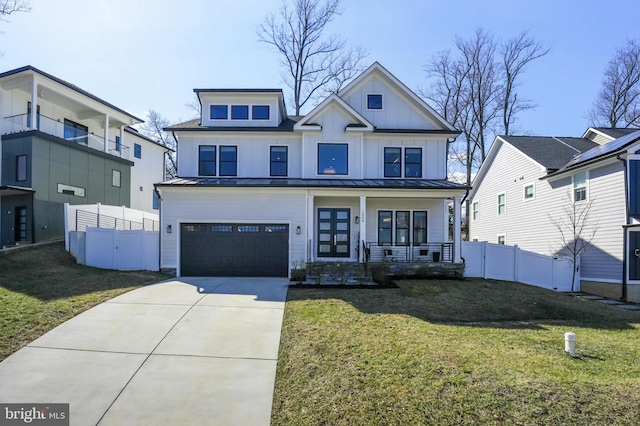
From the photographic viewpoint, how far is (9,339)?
5.88m

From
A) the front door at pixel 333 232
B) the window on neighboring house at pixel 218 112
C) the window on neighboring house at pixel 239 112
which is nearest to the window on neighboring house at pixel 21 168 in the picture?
the window on neighboring house at pixel 218 112

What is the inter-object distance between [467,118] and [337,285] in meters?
22.6

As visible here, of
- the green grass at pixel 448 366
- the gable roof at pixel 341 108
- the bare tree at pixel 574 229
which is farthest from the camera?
the gable roof at pixel 341 108

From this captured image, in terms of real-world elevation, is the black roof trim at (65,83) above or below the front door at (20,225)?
above

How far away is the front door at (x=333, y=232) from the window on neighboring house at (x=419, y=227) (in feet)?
10.0

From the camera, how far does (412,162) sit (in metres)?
15.5

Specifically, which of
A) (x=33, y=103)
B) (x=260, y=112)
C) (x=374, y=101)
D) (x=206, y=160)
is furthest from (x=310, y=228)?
(x=33, y=103)

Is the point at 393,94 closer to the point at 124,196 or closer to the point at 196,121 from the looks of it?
the point at 196,121

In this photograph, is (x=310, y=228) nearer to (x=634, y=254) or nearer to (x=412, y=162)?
(x=412, y=162)

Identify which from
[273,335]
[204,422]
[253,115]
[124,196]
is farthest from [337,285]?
[124,196]

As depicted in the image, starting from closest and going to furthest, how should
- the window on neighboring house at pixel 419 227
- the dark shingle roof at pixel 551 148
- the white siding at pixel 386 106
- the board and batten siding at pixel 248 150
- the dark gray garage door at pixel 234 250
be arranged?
the dark gray garage door at pixel 234 250
the window on neighboring house at pixel 419 227
the board and batten siding at pixel 248 150
the white siding at pixel 386 106
the dark shingle roof at pixel 551 148

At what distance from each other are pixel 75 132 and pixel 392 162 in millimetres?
17933

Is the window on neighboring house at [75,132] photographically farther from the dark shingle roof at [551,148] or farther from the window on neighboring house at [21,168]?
the dark shingle roof at [551,148]

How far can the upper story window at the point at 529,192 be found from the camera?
1741 centimetres
